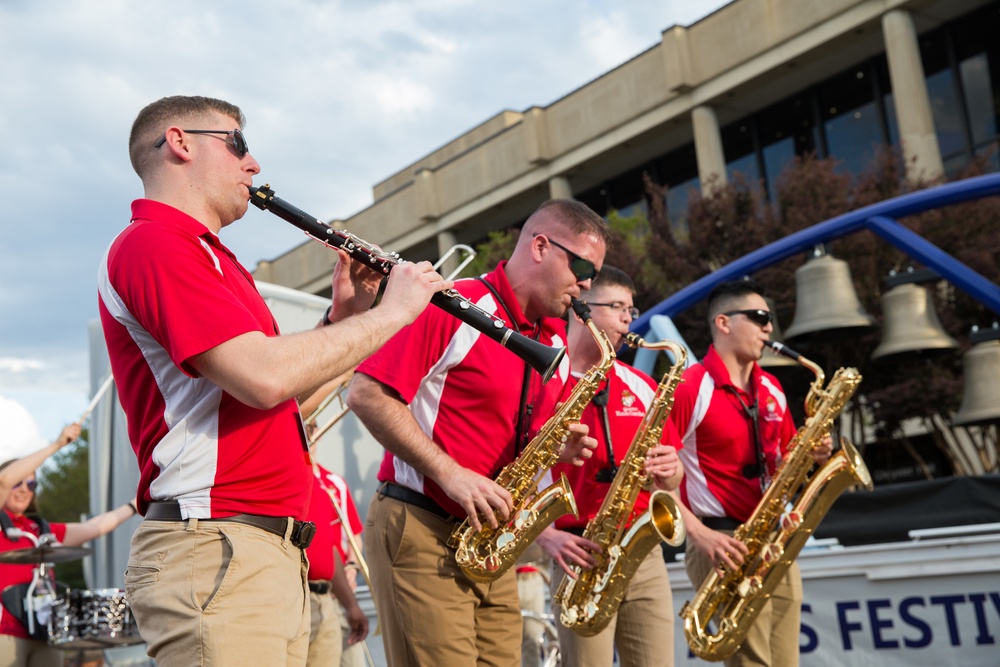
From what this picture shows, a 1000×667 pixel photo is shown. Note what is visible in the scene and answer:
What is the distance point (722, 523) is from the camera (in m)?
6.15

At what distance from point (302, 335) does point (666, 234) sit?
56.2ft

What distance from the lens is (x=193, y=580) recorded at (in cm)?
260

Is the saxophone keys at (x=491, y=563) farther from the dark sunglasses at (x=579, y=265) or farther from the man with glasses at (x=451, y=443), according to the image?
the dark sunglasses at (x=579, y=265)

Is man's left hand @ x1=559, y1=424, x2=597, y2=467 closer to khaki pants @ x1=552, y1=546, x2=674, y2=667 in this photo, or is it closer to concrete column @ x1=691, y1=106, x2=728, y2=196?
khaki pants @ x1=552, y1=546, x2=674, y2=667

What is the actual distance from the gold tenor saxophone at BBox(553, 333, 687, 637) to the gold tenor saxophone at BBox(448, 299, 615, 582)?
902mm

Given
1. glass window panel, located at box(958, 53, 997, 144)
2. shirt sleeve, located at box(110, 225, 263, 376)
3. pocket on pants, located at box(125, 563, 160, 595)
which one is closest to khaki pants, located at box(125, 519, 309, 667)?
pocket on pants, located at box(125, 563, 160, 595)

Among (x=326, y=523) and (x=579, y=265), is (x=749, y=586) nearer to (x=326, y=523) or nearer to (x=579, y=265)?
(x=579, y=265)

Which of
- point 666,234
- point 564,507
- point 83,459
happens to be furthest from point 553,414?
point 83,459

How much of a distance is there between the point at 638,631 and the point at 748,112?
24.0 m

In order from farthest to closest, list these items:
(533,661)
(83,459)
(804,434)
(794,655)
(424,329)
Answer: (83,459)
(533,661)
(804,434)
(794,655)
(424,329)

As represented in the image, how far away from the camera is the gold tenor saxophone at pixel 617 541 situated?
16.4 feet

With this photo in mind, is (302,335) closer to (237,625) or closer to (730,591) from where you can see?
(237,625)

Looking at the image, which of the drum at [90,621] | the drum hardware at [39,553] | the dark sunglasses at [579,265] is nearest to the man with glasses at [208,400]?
the dark sunglasses at [579,265]

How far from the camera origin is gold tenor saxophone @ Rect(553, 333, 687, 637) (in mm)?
5012
